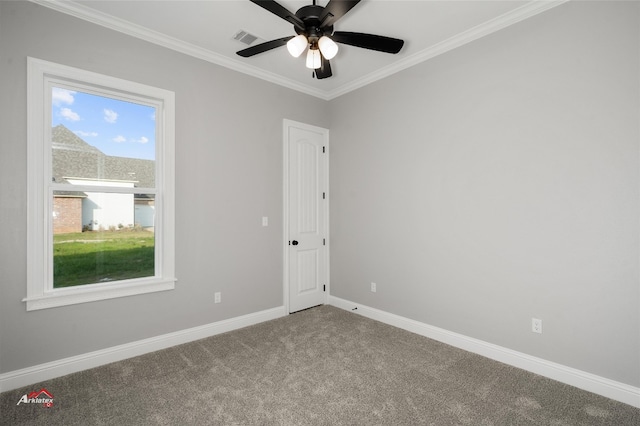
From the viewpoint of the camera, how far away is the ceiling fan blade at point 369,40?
2.11 m

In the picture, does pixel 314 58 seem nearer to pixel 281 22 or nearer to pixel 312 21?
pixel 312 21

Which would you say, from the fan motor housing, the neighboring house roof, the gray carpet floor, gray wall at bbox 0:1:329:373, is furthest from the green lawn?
the fan motor housing

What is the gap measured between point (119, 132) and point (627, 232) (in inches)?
163

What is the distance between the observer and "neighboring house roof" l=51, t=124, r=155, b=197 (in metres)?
2.48

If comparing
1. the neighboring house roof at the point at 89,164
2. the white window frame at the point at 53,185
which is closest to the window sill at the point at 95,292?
the white window frame at the point at 53,185

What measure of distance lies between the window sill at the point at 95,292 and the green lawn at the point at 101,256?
0.08 m

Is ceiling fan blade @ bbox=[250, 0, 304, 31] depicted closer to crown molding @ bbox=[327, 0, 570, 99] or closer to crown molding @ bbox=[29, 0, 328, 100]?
crown molding @ bbox=[29, 0, 328, 100]

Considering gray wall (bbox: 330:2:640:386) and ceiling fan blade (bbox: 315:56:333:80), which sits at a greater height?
ceiling fan blade (bbox: 315:56:333:80)

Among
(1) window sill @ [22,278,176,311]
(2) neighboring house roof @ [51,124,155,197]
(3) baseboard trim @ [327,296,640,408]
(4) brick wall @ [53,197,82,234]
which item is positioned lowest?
(3) baseboard trim @ [327,296,640,408]

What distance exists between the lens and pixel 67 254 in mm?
2512

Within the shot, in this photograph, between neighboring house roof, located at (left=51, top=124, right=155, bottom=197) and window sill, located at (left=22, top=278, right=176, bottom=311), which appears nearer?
window sill, located at (left=22, top=278, right=176, bottom=311)

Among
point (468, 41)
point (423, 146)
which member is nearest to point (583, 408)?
point (423, 146)

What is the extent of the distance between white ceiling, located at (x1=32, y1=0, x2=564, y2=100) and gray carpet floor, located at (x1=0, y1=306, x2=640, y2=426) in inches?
116

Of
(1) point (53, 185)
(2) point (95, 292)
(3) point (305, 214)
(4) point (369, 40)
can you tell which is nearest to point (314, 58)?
(4) point (369, 40)
